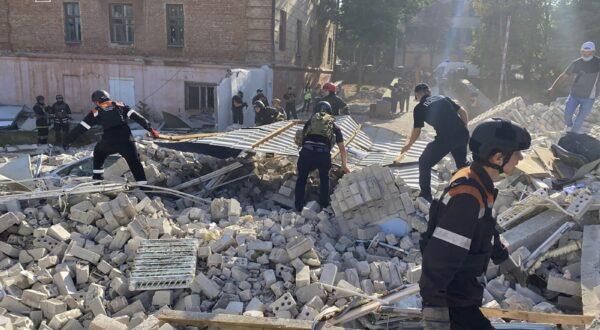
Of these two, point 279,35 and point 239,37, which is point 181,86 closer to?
point 239,37

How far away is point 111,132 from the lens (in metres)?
6.35

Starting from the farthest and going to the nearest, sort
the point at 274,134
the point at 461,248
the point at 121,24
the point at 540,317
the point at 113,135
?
the point at 121,24
the point at 274,134
the point at 113,135
the point at 540,317
the point at 461,248

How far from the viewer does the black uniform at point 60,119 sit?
12.6m

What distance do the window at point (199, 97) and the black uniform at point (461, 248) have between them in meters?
14.7

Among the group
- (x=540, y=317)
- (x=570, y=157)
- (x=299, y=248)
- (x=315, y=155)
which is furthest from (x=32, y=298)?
(x=570, y=157)

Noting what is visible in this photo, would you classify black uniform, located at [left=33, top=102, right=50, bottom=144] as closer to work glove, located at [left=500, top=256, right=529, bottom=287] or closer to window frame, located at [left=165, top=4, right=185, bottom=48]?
window frame, located at [left=165, top=4, right=185, bottom=48]

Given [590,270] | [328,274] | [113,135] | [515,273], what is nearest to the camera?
[590,270]

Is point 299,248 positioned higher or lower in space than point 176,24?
lower

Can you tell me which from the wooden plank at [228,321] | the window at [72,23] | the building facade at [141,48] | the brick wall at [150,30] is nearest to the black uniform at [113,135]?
the wooden plank at [228,321]

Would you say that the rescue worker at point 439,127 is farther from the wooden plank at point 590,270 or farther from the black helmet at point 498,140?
the black helmet at point 498,140

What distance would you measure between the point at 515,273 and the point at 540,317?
3.76ft

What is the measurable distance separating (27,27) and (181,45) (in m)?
5.90

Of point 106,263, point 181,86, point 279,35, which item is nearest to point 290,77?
point 279,35

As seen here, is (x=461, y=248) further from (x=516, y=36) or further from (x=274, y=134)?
(x=516, y=36)
